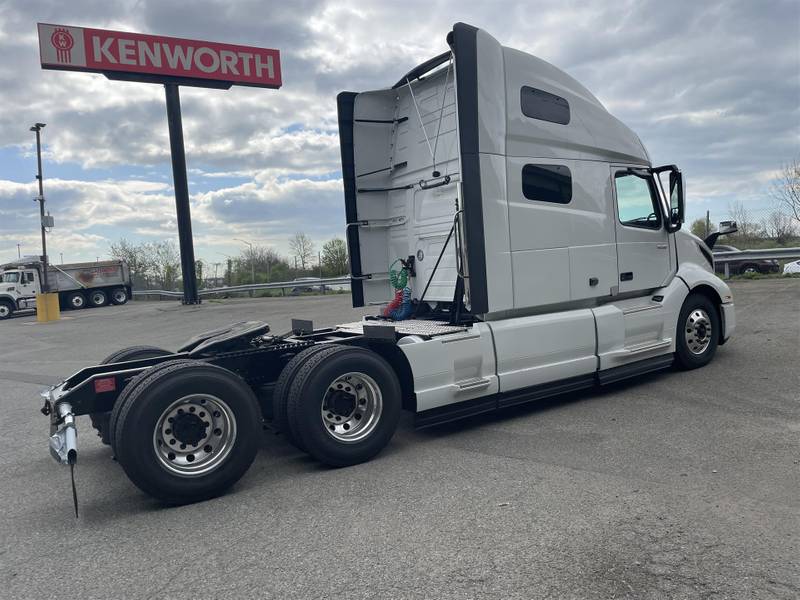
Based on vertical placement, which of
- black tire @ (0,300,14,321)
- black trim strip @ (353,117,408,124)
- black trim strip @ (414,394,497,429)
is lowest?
black trim strip @ (414,394,497,429)

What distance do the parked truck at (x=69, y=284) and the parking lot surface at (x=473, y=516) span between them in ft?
94.2

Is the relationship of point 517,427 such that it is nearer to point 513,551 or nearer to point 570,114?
point 513,551

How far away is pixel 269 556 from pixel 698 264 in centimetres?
688

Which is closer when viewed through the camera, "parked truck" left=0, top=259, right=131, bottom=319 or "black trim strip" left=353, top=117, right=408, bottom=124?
"black trim strip" left=353, top=117, right=408, bottom=124

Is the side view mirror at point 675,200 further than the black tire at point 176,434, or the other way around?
the side view mirror at point 675,200

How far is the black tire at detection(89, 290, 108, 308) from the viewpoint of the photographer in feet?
112

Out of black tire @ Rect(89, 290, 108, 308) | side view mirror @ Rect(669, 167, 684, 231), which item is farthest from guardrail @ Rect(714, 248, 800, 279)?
black tire @ Rect(89, 290, 108, 308)

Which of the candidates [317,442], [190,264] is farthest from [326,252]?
[317,442]

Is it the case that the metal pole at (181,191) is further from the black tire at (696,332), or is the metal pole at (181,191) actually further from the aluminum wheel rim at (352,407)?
the aluminum wheel rim at (352,407)

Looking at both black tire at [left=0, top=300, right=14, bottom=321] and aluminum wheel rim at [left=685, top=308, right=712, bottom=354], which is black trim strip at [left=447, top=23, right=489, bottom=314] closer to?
aluminum wheel rim at [left=685, top=308, right=712, bottom=354]

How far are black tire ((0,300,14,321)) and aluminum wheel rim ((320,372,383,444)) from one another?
100ft

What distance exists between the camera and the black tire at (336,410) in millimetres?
4637

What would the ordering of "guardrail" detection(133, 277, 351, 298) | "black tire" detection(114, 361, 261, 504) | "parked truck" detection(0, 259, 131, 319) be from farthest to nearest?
"parked truck" detection(0, 259, 131, 319) < "guardrail" detection(133, 277, 351, 298) < "black tire" detection(114, 361, 261, 504)

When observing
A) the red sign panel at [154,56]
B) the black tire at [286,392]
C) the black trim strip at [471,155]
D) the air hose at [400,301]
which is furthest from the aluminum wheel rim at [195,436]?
the red sign panel at [154,56]
